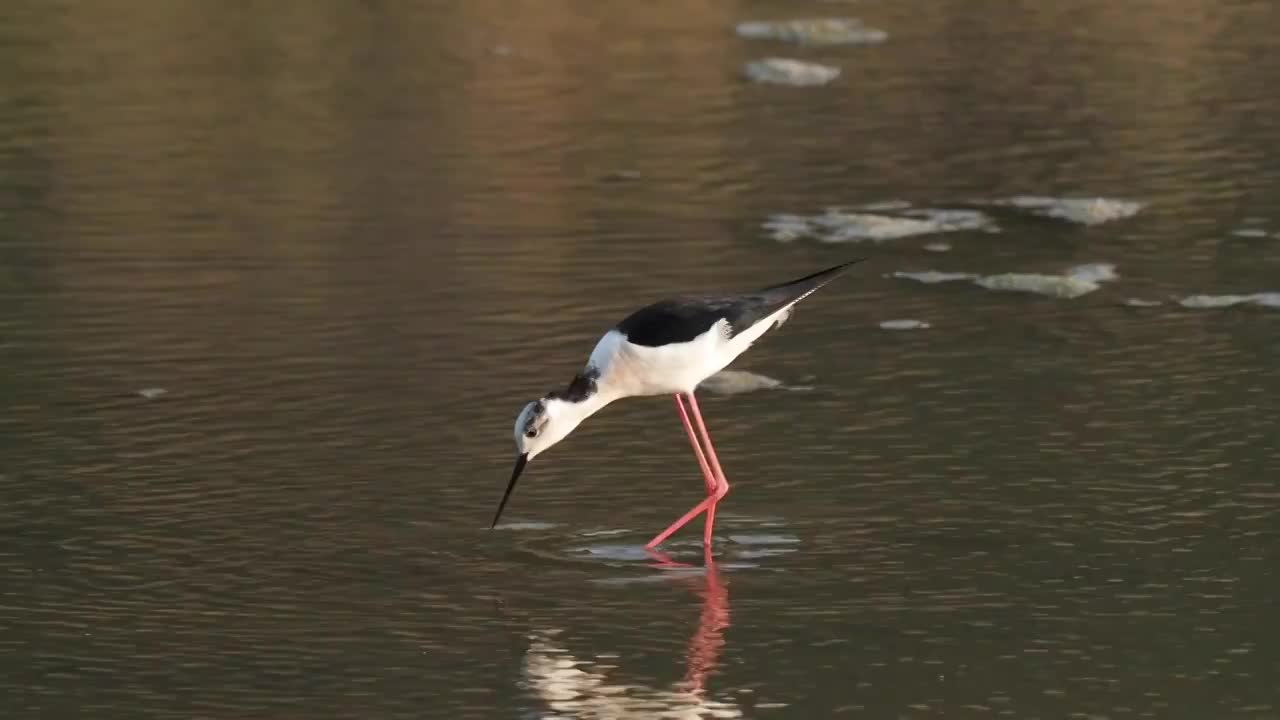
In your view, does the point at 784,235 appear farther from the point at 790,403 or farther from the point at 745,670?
the point at 745,670

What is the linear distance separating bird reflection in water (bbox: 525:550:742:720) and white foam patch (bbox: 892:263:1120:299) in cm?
A: 405

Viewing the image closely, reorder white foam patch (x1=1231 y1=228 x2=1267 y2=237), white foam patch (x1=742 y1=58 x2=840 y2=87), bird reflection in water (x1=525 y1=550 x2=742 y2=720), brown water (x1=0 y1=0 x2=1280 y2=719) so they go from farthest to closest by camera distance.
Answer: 1. white foam patch (x1=742 y1=58 x2=840 y2=87)
2. white foam patch (x1=1231 y1=228 x2=1267 y2=237)
3. brown water (x1=0 y1=0 x2=1280 y2=719)
4. bird reflection in water (x1=525 y1=550 x2=742 y2=720)

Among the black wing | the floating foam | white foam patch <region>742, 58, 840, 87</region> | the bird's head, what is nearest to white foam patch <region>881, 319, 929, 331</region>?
the floating foam

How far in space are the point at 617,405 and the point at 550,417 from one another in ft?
5.86

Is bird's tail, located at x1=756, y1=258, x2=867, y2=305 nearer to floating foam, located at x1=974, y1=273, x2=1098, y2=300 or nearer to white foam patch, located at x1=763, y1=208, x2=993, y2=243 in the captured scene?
floating foam, located at x1=974, y1=273, x2=1098, y2=300

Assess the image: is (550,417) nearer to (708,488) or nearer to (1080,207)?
(708,488)

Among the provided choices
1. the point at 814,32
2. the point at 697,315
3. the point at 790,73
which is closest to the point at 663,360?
the point at 697,315

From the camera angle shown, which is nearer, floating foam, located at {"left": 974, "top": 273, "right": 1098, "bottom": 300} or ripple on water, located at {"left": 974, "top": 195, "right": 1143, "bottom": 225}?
floating foam, located at {"left": 974, "top": 273, "right": 1098, "bottom": 300}

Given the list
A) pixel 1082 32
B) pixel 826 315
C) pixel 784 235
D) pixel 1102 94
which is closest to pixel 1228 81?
pixel 1102 94

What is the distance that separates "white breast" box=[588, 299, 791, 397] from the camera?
780 centimetres

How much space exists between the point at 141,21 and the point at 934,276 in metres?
8.91

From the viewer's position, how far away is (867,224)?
11.9m

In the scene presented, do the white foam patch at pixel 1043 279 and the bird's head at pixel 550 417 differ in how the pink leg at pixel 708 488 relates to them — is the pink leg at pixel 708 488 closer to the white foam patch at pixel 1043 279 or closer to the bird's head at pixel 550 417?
the bird's head at pixel 550 417

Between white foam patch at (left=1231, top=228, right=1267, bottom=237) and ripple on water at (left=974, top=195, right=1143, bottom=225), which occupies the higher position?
ripple on water at (left=974, top=195, right=1143, bottom=225)
